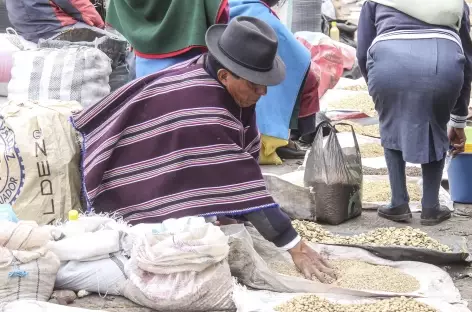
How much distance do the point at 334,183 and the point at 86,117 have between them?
1.47 metres

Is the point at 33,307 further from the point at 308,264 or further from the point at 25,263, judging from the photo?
the point at 308,264

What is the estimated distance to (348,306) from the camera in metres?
3.39

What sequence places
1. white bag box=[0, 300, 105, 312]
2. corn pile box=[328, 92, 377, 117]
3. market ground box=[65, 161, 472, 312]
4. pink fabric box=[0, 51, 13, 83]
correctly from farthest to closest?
corn pile box=[328, 92, 377, 117]
pink fabric box=[0, 51, 13, 83]
market ground box=[65, 161, 472, 312]
white bag box=[0, 300, 105, 312]

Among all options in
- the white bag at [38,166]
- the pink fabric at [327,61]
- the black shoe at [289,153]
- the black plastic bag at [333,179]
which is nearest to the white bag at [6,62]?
the white bag at [38,166]

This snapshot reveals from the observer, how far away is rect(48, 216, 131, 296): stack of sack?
352cm

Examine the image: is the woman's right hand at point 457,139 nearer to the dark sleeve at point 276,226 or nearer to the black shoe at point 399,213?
the black shoe at point 399,213

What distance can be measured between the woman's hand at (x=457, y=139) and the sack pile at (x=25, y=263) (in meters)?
2.56

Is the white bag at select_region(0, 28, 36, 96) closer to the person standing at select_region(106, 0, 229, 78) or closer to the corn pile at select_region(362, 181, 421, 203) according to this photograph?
the person standing at select_region(106, 0, 229, 78)

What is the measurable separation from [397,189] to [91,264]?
77.7 inches

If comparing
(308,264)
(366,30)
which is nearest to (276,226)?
(308,264)

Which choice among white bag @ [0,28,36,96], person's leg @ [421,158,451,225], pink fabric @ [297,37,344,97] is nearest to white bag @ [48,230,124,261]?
person's leg @ [421,158,451,225]

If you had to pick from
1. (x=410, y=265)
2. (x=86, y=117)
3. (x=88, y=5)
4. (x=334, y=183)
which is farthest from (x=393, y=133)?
(x=88, y=5)

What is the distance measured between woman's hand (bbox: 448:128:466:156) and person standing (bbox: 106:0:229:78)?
1.52 metres

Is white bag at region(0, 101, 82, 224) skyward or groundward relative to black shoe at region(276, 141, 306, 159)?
skyward
